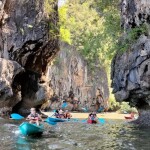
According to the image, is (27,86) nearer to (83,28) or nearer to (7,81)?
(7,81)

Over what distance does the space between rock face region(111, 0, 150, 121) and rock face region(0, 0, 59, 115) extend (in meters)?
8.16

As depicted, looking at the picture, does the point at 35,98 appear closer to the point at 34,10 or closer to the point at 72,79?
the point at 34,10

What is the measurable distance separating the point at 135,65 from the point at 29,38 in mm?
11150

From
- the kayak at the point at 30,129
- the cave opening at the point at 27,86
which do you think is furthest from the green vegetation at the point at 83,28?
the kayak at the point at 30,129

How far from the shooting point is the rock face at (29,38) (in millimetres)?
29609

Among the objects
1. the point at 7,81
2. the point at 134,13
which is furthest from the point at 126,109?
Answer: the point at 134,13

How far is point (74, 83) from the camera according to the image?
1828 inches

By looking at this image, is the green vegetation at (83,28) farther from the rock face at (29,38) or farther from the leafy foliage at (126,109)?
the leafy foliage at (126,109)

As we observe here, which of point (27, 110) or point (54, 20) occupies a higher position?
point (54, 20)

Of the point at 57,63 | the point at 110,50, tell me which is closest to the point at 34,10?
the point at 110,50

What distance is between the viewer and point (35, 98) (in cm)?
3225

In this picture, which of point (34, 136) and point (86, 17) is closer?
point (34, 136)

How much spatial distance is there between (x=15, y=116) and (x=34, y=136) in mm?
6674

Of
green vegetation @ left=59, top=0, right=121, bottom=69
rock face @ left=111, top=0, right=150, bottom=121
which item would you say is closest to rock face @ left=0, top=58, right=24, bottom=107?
rock face @ left=111, top=0, right=150, bottom=121
